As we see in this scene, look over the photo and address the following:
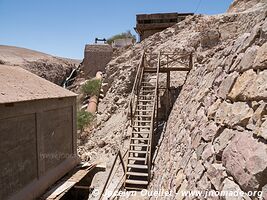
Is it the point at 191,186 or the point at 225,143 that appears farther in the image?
the point at 191,186

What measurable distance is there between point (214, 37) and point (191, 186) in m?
12.9

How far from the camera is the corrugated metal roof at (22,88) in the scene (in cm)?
869

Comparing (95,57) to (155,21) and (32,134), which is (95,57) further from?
(32,134)

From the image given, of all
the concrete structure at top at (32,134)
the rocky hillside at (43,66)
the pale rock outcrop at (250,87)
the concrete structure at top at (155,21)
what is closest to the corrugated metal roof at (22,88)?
the concrete structure at top at (32,134)

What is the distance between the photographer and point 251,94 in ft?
10.7

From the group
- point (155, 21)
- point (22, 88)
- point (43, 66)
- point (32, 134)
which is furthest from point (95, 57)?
point (32, 134)

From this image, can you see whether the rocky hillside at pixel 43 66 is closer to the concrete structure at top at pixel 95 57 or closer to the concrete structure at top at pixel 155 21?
the concrete structure at top at pixel 95 57

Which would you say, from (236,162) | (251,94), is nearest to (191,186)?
(236,162)

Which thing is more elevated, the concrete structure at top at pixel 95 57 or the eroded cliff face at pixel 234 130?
the concrete structure at top at pixel 95 57

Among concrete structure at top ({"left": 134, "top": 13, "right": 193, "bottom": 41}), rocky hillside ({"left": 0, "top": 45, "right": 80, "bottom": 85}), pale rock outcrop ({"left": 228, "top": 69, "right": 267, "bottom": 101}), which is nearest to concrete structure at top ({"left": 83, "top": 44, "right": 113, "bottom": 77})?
concrete structure at top ({"left": 134, "top": 13, "right": 193, "bottom": 41})

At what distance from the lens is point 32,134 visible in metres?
9.57

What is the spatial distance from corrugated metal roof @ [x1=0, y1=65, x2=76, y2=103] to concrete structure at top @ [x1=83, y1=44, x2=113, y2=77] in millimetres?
14962

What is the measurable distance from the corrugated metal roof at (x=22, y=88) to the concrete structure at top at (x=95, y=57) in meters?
15.0

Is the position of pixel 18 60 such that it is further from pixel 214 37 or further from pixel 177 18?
pixel 214 37
